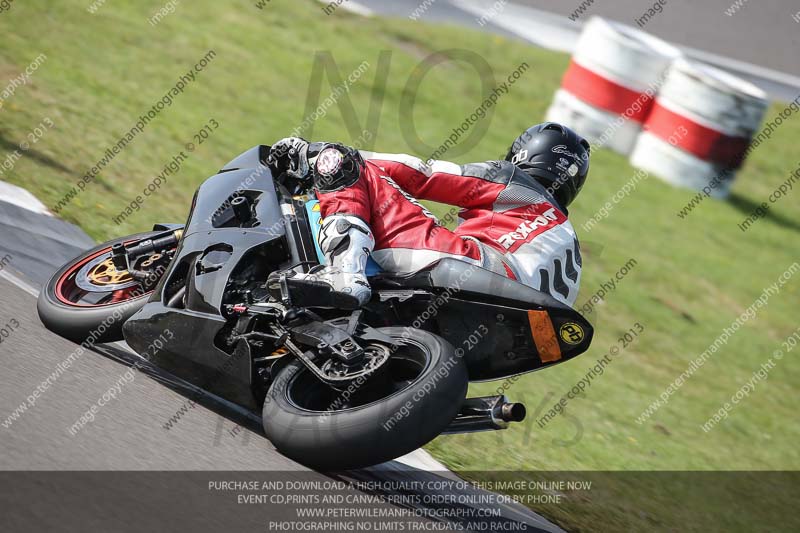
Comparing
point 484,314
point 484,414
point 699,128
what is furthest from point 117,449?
point 699,128

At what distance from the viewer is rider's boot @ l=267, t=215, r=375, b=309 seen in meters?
4.10

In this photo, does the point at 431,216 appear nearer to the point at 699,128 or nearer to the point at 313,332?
the point at 313,332

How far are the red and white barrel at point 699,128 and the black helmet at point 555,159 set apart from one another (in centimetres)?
677

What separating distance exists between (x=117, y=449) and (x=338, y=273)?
113 cm

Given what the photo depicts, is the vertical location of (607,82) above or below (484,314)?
below

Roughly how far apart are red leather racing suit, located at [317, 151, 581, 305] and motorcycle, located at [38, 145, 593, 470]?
17 cm

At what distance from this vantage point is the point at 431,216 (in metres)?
4.56

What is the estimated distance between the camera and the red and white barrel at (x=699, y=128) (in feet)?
36.3

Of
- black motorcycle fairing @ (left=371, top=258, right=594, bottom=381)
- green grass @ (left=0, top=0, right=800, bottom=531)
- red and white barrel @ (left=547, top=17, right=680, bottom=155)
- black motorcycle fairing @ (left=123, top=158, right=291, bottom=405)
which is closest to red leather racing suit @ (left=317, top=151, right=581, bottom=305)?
black motorcycle fairing @ (left=371, top=258, right=594, bottom=381)

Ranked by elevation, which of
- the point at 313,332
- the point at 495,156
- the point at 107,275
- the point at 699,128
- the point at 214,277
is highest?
the point at 313,332

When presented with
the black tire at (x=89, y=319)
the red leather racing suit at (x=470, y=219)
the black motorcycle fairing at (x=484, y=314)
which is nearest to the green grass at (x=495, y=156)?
the red leather racing suit at (x=470, y=219)

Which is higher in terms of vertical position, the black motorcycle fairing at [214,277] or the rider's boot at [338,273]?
the rider's boot at [338,273]

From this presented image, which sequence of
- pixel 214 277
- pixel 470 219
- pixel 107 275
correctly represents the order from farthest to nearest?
1. pixel 107 275
2. pixel 470 219
3. pixel 214 277

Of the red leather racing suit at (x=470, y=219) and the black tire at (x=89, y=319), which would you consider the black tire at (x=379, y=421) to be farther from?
the black tire at (x=89, y=319)
